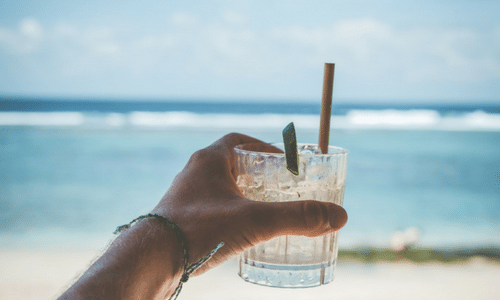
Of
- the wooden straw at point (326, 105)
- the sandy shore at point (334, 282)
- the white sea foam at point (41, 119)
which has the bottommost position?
the sandy shore at point (334, 282)

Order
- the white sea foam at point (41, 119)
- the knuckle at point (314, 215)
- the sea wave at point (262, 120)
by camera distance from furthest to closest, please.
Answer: the sea wave at point (262, 120) < the white sea foam at point (41, 119) < the knuckle at point (314, 215)

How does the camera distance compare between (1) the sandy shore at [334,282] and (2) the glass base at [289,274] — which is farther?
(1) the sandy shore at [334,282]

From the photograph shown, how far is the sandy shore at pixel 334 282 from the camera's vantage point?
3.93m

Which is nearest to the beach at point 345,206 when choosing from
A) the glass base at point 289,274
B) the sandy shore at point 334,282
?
the sandy shore at point 334,282

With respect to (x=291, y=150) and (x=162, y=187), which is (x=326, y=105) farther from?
(x=162, y=187)

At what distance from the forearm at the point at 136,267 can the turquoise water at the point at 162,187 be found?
423cm

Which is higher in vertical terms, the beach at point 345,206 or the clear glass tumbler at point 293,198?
the clear glass tumbler at point 293,198

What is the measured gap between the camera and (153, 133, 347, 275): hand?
1.00m

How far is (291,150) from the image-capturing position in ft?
3.44

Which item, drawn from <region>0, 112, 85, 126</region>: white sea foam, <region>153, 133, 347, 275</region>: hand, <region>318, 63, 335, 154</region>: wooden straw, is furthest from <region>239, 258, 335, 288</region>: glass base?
<region>0, 112, 85, 126</region>: white sea foam

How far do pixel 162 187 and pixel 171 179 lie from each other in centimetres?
45

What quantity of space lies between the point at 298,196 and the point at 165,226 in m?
0.36

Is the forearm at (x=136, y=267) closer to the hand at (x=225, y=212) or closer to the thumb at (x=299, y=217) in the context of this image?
the hand at (x=225, y=212)

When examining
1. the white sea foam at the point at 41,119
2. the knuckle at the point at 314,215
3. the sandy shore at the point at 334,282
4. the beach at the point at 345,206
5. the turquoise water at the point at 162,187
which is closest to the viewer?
the knuckle at the point at 314,215
